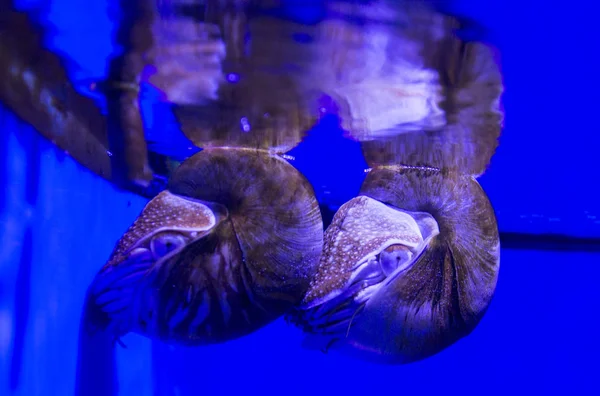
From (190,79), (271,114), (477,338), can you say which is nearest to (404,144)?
(271,114)

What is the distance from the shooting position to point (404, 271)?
233 centimetres

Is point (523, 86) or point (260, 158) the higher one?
point (523, 86)

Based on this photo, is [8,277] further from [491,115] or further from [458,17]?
[491,115]

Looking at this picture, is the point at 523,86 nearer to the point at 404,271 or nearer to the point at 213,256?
the point at 404,271

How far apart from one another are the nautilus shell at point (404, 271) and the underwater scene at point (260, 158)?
11mm

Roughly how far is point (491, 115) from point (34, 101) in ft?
9.02

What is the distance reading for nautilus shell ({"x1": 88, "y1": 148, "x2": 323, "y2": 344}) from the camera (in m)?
2.15

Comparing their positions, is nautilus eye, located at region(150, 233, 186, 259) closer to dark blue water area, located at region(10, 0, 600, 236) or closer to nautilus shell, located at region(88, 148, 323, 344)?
nautilus shell, located at region(88, 148, 323, 344)

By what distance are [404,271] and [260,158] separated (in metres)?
0.98

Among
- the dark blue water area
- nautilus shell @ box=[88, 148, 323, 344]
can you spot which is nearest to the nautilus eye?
nautilus shell @ box=[88, 148, 323, 344]

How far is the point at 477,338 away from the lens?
6668mm

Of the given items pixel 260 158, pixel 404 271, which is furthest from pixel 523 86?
pixel 260 158

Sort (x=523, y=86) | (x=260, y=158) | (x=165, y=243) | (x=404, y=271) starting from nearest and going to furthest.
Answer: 1. (x=165, y=243)
2. (x=404, y=271)
3. (x=260, y=158)
4. (x=523, y=86)

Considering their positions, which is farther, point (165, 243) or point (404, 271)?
point (404, 271)
